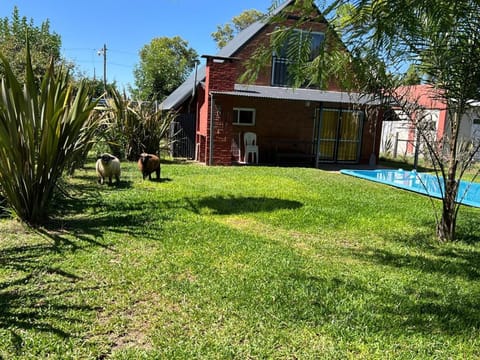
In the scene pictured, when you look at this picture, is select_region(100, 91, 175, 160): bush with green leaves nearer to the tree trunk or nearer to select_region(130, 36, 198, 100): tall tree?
the tree trunk

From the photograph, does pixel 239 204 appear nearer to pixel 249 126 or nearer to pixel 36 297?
pixel 36 297

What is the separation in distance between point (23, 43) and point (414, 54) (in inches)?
882

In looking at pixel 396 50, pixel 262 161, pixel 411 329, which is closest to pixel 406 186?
pixel 262 161

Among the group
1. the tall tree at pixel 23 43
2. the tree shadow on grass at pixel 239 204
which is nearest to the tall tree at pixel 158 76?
the tall tree at pixel 23 43

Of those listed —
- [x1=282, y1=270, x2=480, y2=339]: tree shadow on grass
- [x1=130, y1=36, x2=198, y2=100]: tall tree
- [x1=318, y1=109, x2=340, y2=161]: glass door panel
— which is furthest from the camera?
[x1=130, y1=36, x2=198, y2=100]: tall tree

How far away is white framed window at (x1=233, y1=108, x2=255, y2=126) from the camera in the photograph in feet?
52.4

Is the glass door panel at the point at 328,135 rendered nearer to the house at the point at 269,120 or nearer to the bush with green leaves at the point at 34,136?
the house at the point at 269,120

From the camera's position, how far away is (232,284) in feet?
13.6

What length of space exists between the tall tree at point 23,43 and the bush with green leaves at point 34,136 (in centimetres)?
1045

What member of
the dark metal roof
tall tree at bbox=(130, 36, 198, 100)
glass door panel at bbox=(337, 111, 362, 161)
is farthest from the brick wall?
tall tree at bbox=(130, 36, 198, 100)

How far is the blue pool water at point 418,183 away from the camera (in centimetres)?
1040

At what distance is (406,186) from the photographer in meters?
11.3

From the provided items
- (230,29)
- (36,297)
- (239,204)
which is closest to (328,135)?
(239,204)

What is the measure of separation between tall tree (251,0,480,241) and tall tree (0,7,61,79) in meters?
13.5
